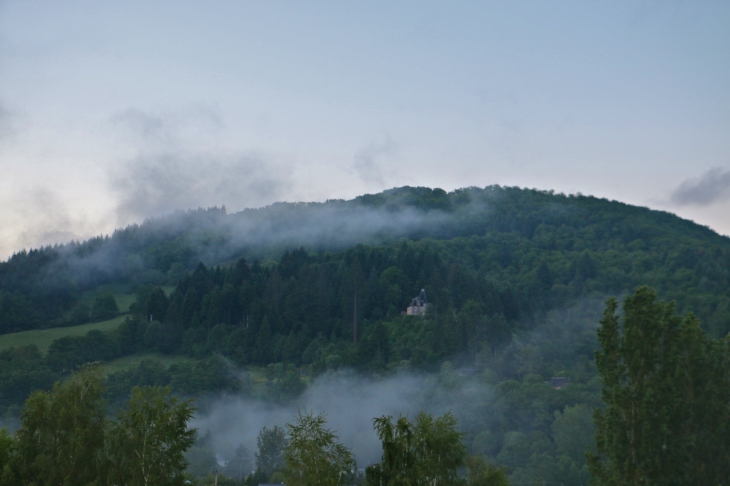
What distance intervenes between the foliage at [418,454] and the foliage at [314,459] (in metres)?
1.56

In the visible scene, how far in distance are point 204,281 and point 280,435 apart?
6045cm

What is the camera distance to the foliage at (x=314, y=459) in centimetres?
3084

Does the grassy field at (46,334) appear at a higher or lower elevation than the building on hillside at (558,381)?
higher

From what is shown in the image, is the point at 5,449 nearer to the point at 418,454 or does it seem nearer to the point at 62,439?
the point at 62,439

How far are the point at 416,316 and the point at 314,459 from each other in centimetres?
9583

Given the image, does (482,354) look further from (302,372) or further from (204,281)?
(204,281)

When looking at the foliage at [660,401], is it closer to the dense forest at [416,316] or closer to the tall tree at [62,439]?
the tall tree at [62,439]

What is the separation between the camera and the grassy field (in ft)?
418

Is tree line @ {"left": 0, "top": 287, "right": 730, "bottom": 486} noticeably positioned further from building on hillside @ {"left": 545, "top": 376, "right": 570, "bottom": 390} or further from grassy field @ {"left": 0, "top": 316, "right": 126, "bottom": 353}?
grassy field @ {"left": 0, "top": 316, "right": 126, "bottom": 353}

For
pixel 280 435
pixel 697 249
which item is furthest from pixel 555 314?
pixel 280 435

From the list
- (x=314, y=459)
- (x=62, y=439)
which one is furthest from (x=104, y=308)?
(x=314, y=459)

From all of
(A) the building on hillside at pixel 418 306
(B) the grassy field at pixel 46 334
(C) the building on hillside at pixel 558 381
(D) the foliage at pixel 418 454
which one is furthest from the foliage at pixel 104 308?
(D) the foliage at pixel 418 454

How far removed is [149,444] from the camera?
111ft

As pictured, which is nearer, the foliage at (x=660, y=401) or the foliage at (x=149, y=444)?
the foliage at (x=660, y=401)
